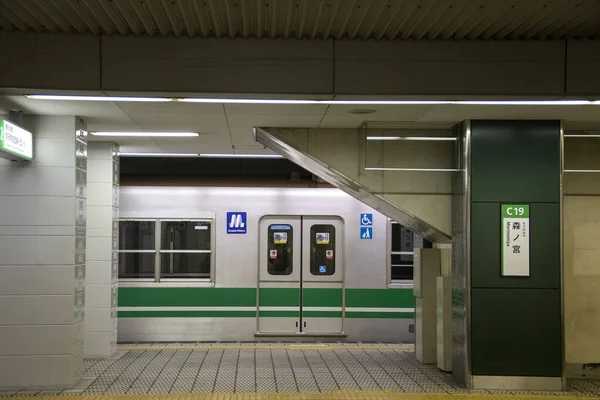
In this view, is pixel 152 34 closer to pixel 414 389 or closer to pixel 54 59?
pixel 54 59

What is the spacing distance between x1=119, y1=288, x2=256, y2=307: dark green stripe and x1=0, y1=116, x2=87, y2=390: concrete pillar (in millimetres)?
3255

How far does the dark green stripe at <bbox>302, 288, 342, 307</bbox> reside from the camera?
10.9 m

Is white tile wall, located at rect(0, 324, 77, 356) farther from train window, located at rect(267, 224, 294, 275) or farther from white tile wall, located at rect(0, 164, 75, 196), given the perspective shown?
train window, located at rect(267, 224, 294, 275)

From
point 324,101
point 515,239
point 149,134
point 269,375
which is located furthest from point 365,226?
point 324,101

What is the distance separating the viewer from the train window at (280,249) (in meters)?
10.9

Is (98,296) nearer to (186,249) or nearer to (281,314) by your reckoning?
(186,249)

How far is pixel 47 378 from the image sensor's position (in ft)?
24.2

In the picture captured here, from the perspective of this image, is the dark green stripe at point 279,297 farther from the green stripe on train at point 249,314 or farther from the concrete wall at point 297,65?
the concrete wall at point 297,65

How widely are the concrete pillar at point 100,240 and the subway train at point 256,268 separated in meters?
1.28

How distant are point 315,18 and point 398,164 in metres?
3.13

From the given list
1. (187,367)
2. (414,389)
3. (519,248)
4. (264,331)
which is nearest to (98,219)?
(187,367)

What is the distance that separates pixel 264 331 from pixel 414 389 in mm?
3684

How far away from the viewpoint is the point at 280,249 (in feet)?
36.0

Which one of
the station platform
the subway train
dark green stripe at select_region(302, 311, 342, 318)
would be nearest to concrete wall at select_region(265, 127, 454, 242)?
the station platform
